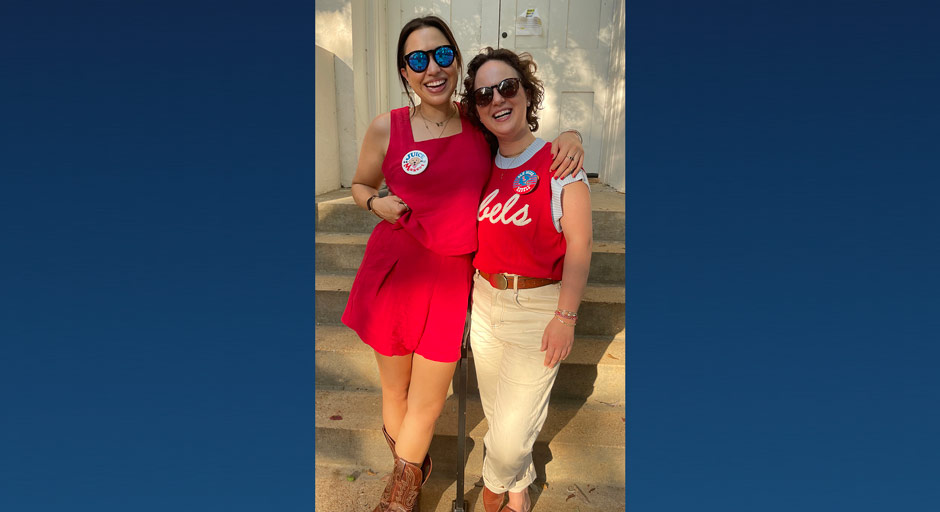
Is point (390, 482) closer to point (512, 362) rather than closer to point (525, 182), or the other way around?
point (512, 362)

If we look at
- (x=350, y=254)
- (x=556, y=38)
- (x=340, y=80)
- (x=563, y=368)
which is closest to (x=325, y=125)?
(x=340, y=80)

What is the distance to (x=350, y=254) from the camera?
3.31 metres

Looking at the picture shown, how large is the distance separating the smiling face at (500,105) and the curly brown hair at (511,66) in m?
0.02

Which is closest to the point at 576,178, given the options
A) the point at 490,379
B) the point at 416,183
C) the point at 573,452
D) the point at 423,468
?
the point at 416,183

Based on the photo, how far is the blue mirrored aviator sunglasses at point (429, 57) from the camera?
5.34 ft

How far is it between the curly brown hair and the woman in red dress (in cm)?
4

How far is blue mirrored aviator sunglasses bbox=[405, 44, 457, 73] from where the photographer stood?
1.63m

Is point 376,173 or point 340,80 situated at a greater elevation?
point 340,80

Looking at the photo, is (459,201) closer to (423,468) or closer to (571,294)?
(571,294)

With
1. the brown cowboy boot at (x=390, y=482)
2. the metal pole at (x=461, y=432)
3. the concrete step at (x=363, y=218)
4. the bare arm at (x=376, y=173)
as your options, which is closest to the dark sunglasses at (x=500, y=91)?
the bare arm at (x=376, y=173)

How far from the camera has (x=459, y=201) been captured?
1714mm

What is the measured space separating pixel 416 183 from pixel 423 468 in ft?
3.79

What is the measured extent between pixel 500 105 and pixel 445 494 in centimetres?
174

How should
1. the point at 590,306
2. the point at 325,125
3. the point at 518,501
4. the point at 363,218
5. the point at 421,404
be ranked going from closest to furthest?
the point at 421,404 → the point at 518,501 → the point at 590,306 → the point at 363,218 → the point at 325,125
